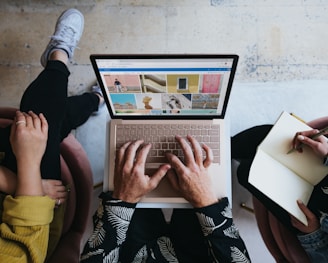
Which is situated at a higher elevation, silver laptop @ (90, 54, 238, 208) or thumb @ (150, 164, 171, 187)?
silver laptop @ (90, 54, 238, 208)

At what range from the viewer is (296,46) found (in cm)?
157

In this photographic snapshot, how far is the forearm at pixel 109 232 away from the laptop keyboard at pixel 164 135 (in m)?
0.18

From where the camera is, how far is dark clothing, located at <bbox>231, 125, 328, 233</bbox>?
95 cm

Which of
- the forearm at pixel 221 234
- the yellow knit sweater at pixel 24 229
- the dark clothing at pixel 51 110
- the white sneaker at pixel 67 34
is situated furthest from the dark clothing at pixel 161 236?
the white sneaker at pixel 67 34

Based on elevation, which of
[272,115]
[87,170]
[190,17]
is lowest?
[87,170]

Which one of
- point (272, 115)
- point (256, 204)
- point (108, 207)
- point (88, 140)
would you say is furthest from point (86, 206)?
point (272, 115)

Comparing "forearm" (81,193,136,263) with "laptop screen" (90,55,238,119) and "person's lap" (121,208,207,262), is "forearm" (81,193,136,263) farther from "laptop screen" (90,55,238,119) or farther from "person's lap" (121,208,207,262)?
"laptop screen" (90,55,238,119)

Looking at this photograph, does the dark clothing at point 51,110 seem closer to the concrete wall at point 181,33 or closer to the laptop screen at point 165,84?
the laptop screen at point 165,84

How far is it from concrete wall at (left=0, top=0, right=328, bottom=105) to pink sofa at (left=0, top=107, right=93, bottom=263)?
1.62ft

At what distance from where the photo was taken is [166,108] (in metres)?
0.96

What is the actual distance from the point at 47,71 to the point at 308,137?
0.92 meters

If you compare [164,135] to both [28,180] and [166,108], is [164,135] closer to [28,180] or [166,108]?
[166,108]

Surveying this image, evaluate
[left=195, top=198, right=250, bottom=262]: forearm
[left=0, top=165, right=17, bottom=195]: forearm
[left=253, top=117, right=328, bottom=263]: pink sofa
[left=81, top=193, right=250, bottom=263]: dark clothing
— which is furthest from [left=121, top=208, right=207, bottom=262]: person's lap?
[left=0, top=165, right=17, bottom=195]: forearm

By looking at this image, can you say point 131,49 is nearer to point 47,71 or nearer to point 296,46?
point 47,71
